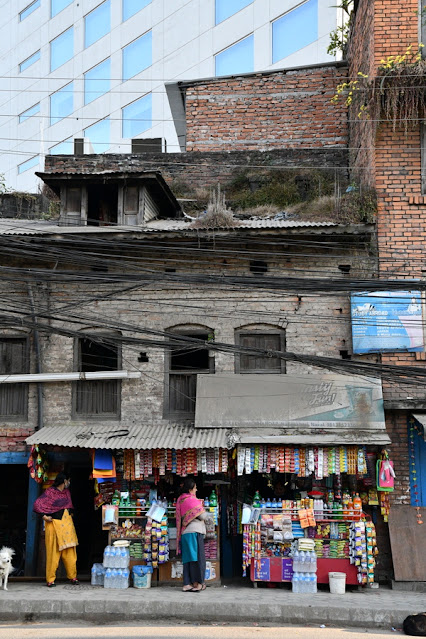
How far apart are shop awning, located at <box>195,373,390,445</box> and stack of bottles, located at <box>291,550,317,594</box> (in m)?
1.92

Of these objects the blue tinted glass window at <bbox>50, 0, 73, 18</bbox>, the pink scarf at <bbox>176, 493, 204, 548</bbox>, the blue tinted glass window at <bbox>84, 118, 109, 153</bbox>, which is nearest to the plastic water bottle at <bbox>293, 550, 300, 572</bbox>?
the pink scarf at <bbox>176, 493, 204, 548</bbox>

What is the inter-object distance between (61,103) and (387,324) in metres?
32.0

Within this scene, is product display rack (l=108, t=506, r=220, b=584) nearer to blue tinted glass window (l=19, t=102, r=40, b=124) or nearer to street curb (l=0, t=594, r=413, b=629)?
street curb (l=0, t=594, r=413, b=629)

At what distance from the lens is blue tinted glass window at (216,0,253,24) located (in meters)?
32.1

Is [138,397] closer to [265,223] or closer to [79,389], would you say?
[79,389]

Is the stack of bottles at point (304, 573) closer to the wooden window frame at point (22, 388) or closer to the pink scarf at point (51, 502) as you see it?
the pink scarf at point (51, 502)

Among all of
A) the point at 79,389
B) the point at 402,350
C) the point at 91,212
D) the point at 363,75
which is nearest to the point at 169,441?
the point at 79,389

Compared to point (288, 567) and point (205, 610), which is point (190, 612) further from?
point (288, 567)

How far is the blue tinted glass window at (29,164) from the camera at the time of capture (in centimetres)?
4132

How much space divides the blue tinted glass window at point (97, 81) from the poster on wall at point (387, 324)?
2823 centimetres

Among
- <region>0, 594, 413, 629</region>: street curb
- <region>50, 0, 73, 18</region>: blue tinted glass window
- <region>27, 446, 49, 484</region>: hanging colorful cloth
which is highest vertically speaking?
<region>50, 0, 73, 18</region>: blue tinted glass window

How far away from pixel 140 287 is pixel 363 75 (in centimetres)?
628

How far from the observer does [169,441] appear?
12891 millimetres

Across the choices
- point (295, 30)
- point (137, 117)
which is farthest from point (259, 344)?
point (137, 117)
